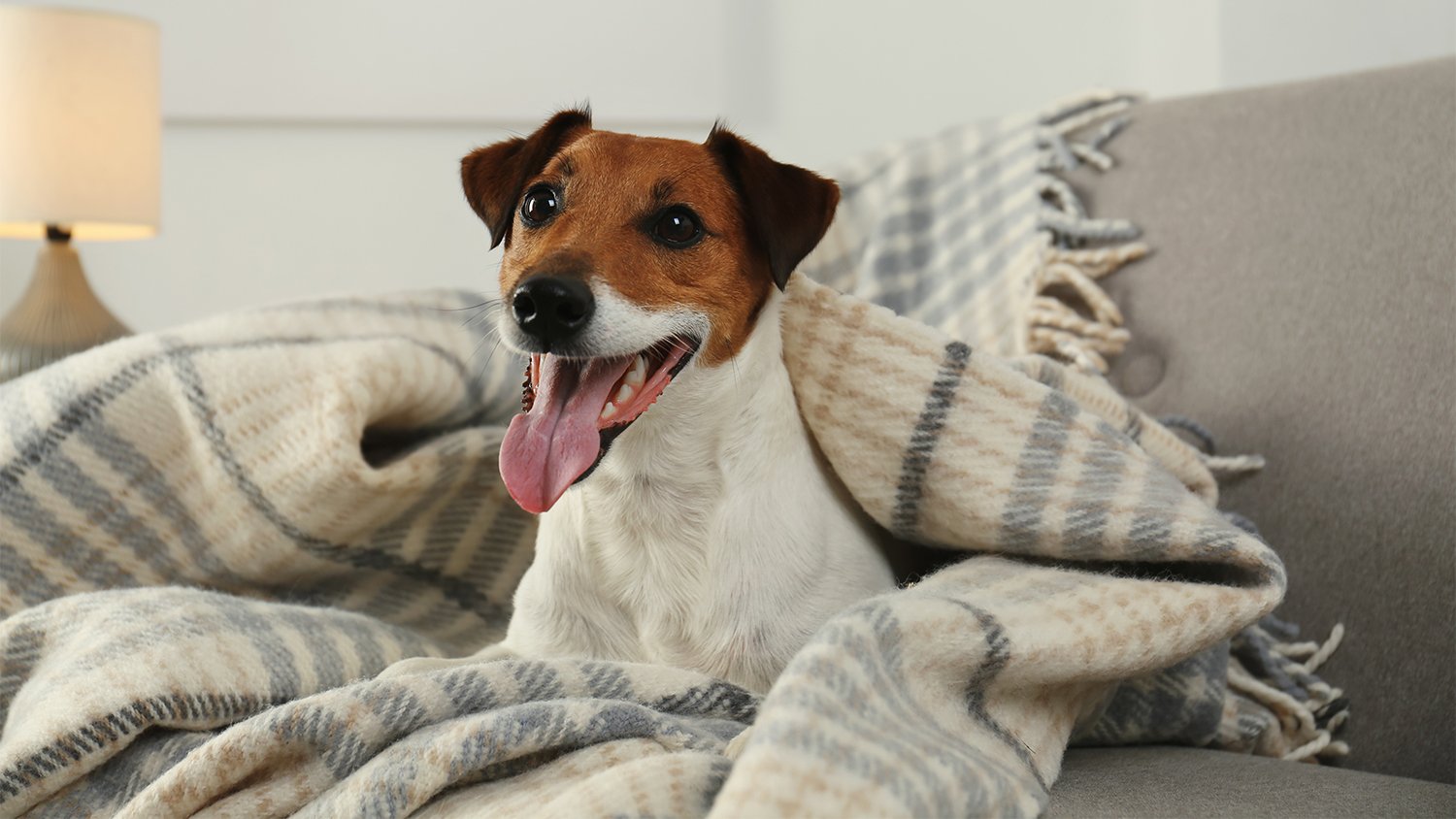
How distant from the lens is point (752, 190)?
42.3 inches

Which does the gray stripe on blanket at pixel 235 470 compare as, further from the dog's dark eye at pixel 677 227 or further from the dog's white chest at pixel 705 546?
the dog's dark eye at pixel 677 227

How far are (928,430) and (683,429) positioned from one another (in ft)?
0.70

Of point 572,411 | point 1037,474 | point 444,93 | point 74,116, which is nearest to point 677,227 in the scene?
point 572,411

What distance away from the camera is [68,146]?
2043 mm

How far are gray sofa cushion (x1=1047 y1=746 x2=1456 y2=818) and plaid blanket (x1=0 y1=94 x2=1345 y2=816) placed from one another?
0.03m

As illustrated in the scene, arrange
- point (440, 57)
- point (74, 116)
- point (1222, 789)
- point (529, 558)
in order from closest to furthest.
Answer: point (1222, 789)
point (529, 558)
point (74, 116)
point (440, 57)

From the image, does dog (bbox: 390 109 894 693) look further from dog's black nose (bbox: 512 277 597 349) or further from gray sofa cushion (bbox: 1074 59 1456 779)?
gray sofa cushion (bbox: 1074 59 1456 779)

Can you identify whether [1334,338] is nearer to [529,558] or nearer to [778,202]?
[778,202]

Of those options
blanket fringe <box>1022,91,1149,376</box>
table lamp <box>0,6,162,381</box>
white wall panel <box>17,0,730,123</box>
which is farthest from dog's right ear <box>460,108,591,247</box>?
white wall panel <box>17,0,730,123</box>

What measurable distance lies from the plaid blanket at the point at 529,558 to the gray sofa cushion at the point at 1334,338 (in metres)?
0.05

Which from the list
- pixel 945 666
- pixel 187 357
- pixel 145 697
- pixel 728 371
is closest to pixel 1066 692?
pixel 945 666

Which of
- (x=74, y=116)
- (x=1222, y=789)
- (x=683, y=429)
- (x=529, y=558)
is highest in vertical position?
(x=74, y=116)

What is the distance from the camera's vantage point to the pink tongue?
951mm

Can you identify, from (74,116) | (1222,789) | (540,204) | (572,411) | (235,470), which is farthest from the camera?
(74,116)
